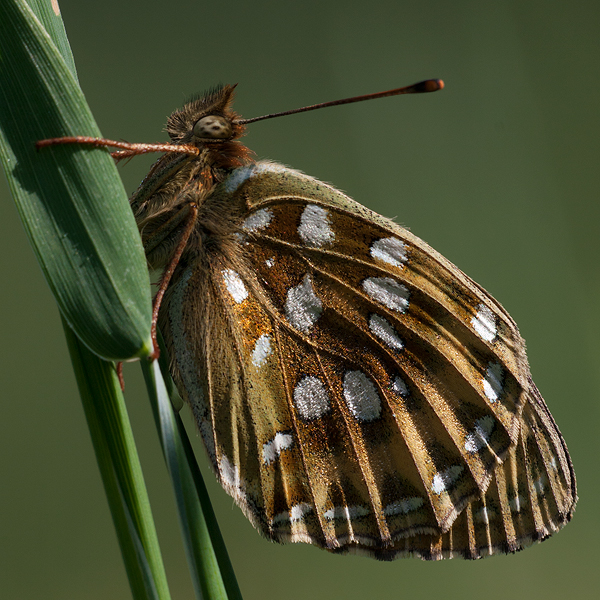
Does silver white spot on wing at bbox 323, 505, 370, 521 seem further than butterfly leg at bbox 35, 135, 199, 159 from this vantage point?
Yes

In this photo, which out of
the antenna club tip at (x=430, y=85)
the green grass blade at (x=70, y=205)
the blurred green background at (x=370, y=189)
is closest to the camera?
the green grass blade at (x=70, y=205)

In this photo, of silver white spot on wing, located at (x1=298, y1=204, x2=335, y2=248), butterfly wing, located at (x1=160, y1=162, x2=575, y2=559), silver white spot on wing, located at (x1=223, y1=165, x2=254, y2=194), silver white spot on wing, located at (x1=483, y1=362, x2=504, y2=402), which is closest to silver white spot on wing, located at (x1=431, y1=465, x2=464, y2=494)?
butterfly wing, located at (x1=160, y1=162, x2=575, y2=559)

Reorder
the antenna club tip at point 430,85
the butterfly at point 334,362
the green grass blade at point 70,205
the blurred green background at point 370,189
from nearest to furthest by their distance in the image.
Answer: the green grass blade at point 70,205 < the antenna club tip at point 430,85 < the butterfly at point 334,362 < the blurred green background at point 370,189

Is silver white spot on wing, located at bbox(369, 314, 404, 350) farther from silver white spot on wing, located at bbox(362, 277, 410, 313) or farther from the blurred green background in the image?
the blurred green background

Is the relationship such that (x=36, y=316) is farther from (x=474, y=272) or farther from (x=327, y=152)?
(x=474, y=272)

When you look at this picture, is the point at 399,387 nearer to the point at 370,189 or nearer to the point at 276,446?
the point at 276,446

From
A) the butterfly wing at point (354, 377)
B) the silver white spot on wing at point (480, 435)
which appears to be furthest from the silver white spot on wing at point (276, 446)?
the silver white spot on wing at point (480, 435)

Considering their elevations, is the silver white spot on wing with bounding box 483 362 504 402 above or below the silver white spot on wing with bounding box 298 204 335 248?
below

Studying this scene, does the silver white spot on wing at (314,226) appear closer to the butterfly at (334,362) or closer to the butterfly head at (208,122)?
the butterfly at (334,362)

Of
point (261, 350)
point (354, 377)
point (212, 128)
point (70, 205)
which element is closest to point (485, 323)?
point (354, 377)
